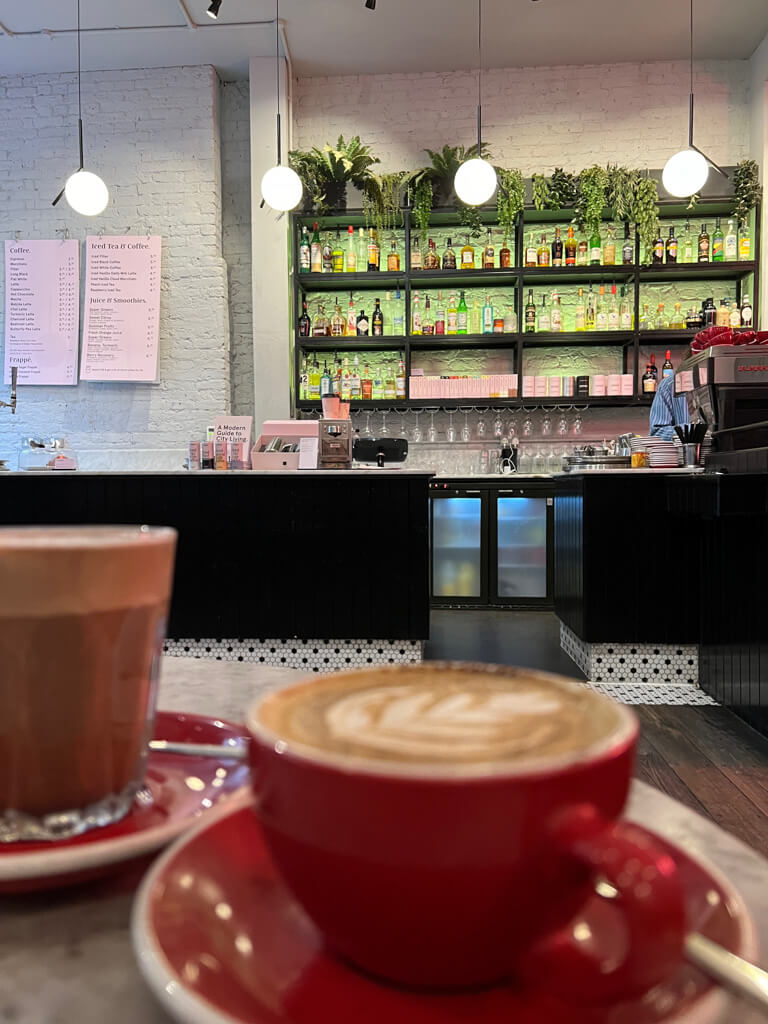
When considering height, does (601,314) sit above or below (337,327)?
above

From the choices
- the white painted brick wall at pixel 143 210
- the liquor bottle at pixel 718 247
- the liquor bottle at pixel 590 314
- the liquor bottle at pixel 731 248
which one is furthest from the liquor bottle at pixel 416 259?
the liquor bottle at pixel 731 248

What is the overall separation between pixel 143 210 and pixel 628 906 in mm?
6849

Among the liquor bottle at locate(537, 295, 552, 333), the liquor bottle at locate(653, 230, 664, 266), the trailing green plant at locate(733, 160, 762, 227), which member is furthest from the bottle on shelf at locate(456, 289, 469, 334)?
the trailing green plant at locate(733, 160, 762, 227)

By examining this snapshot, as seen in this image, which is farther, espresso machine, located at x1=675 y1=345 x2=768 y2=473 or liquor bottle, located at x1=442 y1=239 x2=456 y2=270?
liquor bottle, located at x1=442 y1=239 x2=456 y2=270

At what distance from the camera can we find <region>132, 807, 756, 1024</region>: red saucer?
25 cm

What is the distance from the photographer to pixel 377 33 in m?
5.64

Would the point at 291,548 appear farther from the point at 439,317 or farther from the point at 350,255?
the point at 350,255

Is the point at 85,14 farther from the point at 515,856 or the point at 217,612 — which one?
the point at 515,856

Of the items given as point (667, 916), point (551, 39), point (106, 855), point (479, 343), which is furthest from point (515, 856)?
point (551, 39)

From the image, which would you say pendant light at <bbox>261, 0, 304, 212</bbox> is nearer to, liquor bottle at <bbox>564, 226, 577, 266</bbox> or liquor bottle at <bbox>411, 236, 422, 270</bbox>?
liquor bottle at <bbox>411, 236, 422, 270</bbox>

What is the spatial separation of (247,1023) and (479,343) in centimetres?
601

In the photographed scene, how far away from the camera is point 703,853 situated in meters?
0.40

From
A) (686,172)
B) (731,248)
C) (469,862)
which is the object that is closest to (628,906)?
(469,862)

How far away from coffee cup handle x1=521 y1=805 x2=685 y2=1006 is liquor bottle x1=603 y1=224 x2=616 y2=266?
20.4ft
